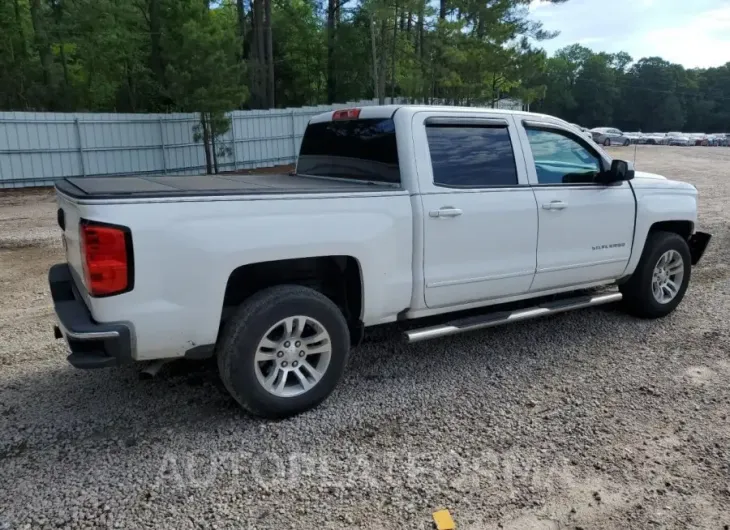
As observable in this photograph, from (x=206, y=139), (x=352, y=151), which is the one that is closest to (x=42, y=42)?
(x=206, y=139)

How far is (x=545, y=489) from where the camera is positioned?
3123mm

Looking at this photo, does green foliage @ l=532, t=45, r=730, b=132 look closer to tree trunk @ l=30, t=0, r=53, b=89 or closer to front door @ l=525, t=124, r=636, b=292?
tree trunk @ l=30, t=0, r=53, b=89

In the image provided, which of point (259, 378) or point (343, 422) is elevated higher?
point (259, 378)

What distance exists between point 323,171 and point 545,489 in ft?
9.93

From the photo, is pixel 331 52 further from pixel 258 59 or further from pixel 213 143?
pixel 213 143

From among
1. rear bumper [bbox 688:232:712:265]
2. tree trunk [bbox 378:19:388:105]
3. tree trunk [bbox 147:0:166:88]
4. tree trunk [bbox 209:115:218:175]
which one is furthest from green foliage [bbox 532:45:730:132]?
rear bumper [bbox 688:232:712:265]

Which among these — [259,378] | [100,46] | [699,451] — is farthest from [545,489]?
[100,46]

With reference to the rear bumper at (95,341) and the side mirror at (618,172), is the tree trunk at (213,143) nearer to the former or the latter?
the side mirror at (618,172)

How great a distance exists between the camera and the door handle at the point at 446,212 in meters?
4.11

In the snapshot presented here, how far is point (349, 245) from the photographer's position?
3783 mm

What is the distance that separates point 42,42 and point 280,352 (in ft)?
73.0

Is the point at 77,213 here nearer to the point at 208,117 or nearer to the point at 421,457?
the point at 421,457

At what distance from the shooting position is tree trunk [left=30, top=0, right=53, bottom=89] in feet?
68.9

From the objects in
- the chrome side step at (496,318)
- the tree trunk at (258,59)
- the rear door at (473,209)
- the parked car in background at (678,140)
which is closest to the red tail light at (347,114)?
the rear door at (473,209)
